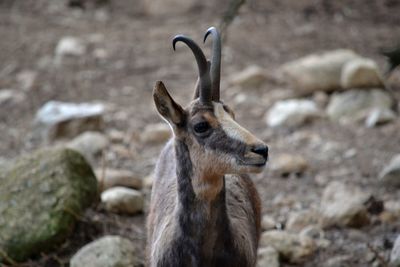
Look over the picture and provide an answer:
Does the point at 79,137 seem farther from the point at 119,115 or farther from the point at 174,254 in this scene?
the point at 174,254

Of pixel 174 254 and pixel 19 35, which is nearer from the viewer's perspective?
pixel 174 254

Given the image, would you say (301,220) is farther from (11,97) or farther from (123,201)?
(11,97)

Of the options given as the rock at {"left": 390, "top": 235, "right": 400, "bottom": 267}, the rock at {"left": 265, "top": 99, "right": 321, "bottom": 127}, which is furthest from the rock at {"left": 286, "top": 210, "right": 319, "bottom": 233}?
the rock at {"left": 265, "top": 99, "right": 321, "bottom": 127}

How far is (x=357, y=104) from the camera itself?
10.2 meters

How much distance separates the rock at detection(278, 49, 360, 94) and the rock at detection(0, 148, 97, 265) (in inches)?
177

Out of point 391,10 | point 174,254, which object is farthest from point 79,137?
point 391,10

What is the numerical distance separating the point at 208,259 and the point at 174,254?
218 millimetres

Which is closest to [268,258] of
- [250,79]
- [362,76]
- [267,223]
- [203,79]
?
[267,223]

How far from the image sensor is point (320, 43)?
12922 millimetres

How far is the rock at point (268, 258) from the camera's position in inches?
262

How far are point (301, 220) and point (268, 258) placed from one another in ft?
3.23

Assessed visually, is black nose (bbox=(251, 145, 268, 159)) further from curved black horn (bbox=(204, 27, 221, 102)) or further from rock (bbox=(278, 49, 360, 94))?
rock (bbox=(278, 49, 360, 94))

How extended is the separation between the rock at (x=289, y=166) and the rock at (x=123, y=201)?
1.76m

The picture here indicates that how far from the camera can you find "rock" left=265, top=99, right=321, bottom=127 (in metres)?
10.0
